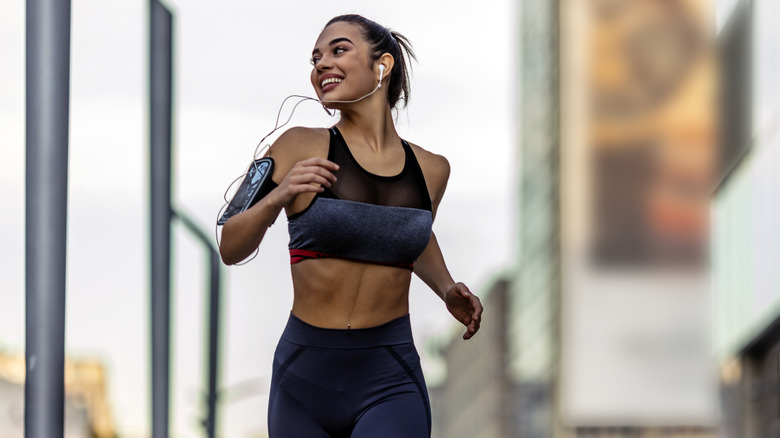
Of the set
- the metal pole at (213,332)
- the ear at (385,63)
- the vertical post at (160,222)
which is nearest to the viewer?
the ear at (385,63)

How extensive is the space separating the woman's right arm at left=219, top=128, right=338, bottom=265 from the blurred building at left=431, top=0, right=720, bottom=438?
2825 inches

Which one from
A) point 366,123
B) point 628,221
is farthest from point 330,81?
point 628,221

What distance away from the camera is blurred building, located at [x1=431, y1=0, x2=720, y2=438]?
250ft

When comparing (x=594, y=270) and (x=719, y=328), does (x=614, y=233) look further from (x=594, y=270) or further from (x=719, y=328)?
(x=719, y=328)

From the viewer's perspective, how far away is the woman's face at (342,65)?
4.53 meters

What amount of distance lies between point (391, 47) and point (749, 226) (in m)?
60.0

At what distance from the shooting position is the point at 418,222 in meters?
4.51

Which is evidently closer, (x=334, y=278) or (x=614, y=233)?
(x=334, y=278)

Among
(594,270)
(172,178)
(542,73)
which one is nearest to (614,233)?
(594,270)

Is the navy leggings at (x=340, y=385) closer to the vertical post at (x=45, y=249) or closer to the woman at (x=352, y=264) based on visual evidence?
the woman at (x=352, y=264)

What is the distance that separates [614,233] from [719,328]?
1077 centimetres

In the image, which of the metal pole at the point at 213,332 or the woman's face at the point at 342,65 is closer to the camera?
the woman's face at the point at 342,65

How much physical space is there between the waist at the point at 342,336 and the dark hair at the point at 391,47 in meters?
0.75

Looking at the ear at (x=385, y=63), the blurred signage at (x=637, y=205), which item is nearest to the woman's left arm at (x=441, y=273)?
the ear at (x=385, y=63)
